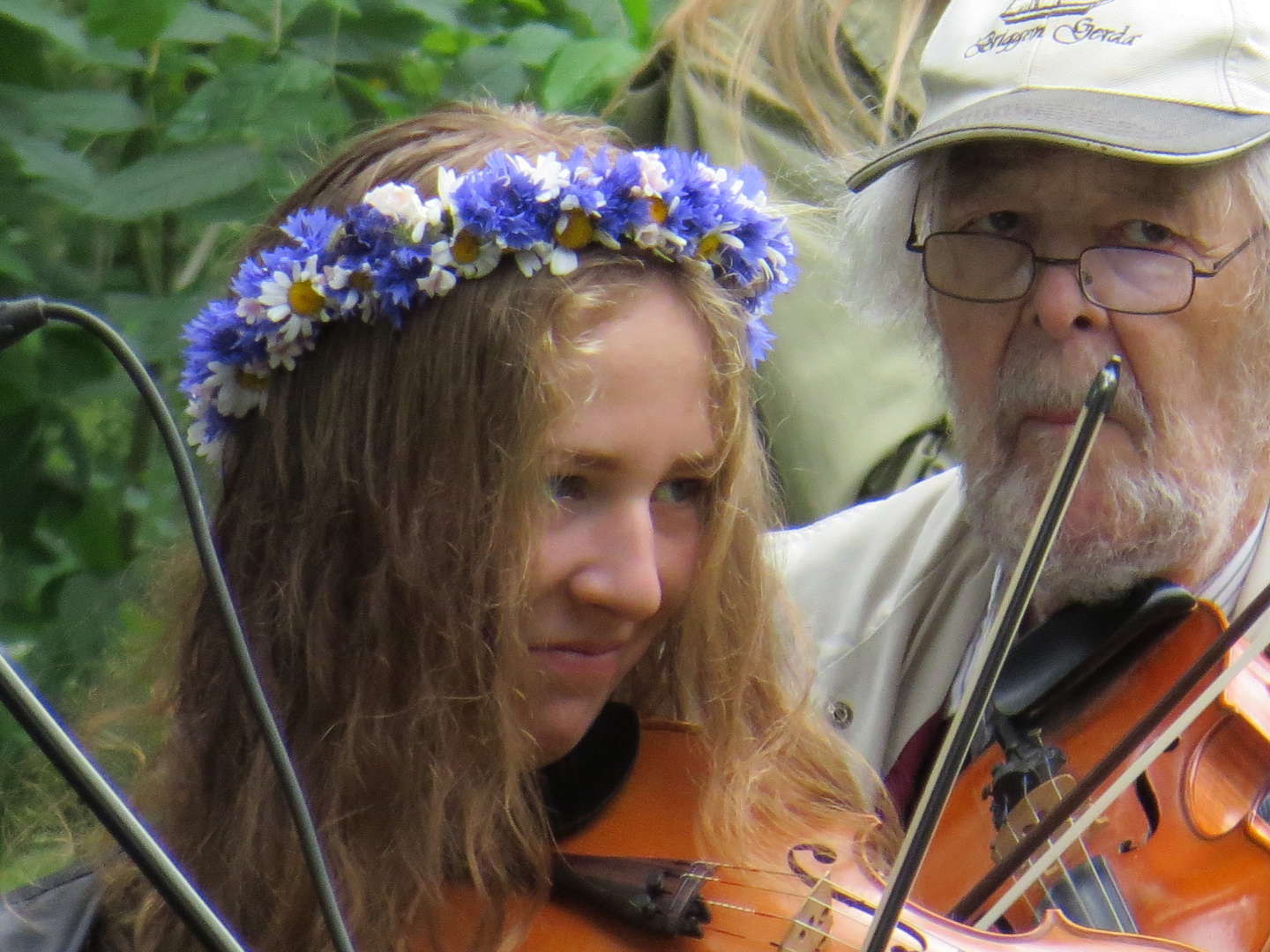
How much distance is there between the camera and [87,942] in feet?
3.95

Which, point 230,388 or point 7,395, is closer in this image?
point 230,388

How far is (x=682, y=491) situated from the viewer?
1229mm

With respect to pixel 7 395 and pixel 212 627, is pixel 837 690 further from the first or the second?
pixel 7 395

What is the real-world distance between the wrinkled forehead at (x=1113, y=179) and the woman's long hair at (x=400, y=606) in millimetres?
404

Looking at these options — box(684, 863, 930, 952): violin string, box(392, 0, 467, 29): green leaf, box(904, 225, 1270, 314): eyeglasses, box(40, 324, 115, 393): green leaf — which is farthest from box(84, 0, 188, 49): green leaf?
box(684, 863, 930, 952): violin string

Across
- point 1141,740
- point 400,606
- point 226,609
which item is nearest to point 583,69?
point 400,606

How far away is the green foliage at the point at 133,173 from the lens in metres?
1.78

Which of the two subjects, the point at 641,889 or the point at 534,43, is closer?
the point at 641,889

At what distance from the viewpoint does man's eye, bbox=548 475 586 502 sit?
1.16 meters

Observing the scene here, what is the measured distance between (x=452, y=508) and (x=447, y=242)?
0.60ft

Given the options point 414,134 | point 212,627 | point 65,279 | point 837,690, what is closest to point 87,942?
point 212,627

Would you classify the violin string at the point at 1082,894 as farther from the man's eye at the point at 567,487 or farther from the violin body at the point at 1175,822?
the man's eye at the point at 567,487

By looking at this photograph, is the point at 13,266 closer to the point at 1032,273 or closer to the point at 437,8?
the point at 437,8

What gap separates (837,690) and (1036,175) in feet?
1.74
